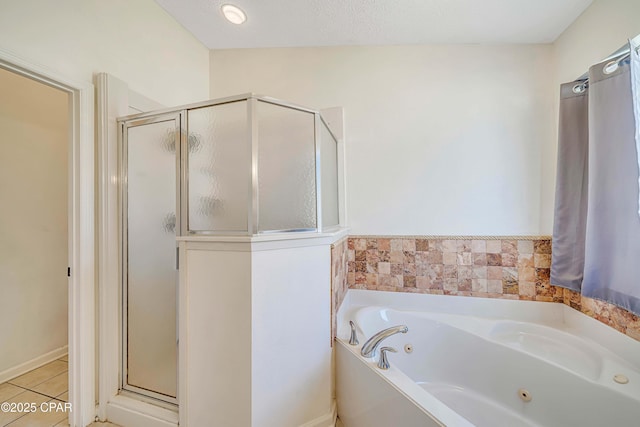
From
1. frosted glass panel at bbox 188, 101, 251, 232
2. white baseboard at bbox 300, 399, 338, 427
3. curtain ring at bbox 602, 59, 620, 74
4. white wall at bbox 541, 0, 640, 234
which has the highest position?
white wall at bbox 541, 0, 640, 234

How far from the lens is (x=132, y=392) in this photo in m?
1.45

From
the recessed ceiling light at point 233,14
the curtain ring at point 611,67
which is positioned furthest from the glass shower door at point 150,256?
the curtain ring at point 611,67

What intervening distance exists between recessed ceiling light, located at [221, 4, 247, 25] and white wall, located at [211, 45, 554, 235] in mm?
346

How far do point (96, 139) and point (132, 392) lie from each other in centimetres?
154

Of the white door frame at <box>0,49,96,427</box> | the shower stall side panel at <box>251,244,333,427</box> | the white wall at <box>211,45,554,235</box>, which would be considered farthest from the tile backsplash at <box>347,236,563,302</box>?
the white door frame at <box>0,49,96,427</box>

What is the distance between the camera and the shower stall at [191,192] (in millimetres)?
1248

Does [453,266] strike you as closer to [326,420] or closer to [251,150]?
[326,420]

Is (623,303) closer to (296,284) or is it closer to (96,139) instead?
(296,284)

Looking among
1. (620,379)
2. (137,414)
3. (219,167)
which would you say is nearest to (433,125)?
(219,167)

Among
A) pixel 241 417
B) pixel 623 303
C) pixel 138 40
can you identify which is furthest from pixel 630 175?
pixel 138 40

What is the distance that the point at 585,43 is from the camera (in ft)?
5.03

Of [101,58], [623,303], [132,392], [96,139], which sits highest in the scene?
[101,58]

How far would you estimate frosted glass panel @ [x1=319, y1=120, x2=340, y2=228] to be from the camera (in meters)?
1.61

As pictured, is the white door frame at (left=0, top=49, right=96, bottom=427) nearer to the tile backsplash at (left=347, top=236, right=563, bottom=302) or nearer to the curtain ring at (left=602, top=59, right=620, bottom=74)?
the tile backsplash at (left=347, top=236, right=563, bottom=302)
